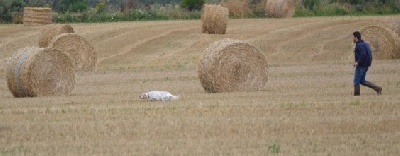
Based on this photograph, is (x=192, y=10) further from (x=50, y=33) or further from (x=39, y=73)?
(x=39, y=73)

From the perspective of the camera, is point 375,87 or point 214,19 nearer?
point 375,87

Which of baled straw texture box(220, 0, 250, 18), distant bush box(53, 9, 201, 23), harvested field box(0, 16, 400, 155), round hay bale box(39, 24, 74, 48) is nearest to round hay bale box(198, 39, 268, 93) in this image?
harvested field box(0, 16, 400, 155)

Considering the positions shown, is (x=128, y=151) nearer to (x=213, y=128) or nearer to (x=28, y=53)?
(x=213, y=128)

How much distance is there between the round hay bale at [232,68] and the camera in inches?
997

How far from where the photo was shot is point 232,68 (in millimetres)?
25812

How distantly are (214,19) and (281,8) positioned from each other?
980cm

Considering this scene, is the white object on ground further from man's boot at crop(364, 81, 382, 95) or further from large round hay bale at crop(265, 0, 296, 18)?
large round hay bale at crop(265, 0, 296, 18)

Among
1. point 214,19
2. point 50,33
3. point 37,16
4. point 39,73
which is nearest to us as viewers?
point 39,73

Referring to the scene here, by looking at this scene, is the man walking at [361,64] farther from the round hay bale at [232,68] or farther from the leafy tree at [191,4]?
the leafy tree at [191,4]

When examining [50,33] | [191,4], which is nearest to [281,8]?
[191,4]

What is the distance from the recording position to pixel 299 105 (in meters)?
20.8

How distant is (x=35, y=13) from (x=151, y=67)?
1528 centimetres

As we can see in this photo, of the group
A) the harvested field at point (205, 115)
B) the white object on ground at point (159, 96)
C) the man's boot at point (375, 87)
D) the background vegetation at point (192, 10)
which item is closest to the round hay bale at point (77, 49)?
the harvested field at point (205, 115)

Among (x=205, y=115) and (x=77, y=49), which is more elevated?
(x=205, y=115)
